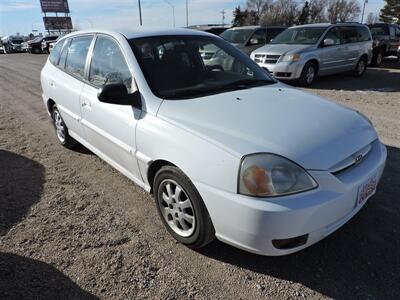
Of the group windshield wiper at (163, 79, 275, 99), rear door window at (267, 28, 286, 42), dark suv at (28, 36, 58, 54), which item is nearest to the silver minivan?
rear door window at (267, 28, 286, 42)

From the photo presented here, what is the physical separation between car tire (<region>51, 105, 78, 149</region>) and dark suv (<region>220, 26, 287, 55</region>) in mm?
8341

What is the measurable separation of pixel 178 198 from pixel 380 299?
155 cm

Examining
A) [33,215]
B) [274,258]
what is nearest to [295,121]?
[274,258]

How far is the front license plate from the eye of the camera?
2463mm

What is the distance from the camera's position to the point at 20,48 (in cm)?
3734

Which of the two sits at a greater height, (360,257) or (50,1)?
(360,257)

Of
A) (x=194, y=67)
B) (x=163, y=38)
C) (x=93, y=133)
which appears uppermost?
(x=163, y=38)

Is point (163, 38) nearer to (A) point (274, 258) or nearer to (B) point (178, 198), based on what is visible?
(B) point (178, 198)

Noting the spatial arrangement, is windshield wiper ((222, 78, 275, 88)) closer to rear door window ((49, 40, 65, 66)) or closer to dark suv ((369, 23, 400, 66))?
rear door window ((49, 40, 65, 66))

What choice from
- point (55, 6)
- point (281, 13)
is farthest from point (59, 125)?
point (281, 13)

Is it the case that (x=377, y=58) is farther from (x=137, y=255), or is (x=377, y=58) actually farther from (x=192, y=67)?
(x=137, y=255)

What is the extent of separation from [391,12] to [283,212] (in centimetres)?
7927

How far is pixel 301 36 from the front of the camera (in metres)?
10.4

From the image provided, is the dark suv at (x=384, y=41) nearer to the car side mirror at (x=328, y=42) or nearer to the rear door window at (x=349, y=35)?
the rear door window at (x=349, y=35)
